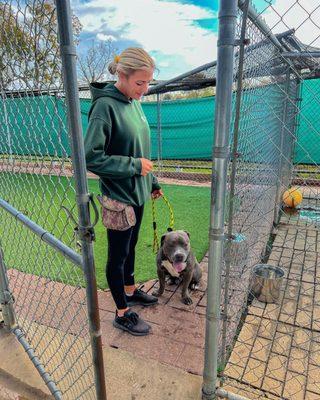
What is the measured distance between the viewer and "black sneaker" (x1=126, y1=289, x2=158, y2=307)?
2.97m

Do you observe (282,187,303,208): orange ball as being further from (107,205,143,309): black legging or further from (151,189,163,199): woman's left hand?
(107,205,143,309): black legging

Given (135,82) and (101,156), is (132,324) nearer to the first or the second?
(101,156)

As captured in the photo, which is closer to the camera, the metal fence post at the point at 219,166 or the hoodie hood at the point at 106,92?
the metal fence post at the point at 219,166

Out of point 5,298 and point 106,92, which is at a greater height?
point 106,92

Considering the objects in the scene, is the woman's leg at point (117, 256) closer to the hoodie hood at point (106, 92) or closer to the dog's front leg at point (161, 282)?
the dog's front leg at point (161, 282)

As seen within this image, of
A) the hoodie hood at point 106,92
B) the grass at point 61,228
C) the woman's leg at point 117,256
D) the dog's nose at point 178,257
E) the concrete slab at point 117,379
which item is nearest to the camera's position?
the concrete slab at point 117,379

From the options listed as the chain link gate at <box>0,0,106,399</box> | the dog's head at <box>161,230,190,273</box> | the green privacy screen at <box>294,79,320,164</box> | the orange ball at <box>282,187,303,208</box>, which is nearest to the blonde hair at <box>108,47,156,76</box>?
the chain link gate at <box>0,0,106,399</box>

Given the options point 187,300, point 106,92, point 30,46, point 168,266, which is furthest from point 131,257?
point 30,46

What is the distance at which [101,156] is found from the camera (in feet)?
6.66

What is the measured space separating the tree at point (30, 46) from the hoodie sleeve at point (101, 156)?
1.59 feet

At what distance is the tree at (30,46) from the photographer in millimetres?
1276

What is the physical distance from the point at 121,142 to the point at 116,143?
0.03 meters

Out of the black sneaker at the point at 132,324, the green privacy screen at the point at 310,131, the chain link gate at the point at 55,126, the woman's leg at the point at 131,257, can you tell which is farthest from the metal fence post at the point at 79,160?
the green privacy screen at the point at 310,131

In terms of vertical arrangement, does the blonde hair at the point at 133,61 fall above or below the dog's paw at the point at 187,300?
above
